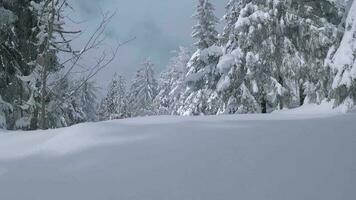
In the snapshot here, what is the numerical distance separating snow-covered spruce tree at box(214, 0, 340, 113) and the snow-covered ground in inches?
577

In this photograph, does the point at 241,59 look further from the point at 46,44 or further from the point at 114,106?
Answer: the point at 114,106

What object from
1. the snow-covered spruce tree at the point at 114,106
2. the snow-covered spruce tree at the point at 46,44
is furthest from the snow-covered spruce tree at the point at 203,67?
the snow-covered spruce tree at the point at 114,106

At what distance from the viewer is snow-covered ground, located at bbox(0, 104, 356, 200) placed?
11.4 feet

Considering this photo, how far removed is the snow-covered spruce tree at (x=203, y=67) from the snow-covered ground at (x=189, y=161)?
54.7 feet

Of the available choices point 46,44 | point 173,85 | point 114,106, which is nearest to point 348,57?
point 46,44

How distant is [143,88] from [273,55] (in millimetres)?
33453

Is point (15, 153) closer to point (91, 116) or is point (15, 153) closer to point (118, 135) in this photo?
point (118, 135)

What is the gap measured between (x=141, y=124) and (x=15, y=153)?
1.45 m

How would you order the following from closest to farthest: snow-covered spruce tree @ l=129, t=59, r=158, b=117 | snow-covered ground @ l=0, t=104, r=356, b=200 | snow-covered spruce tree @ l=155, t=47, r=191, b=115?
1. snow-covered ground @ l=0, t=104, r=356, b=200
2. snow-covered spruce tree @ l=155, t=47, r=191, b=115
3. snow-covered spruce tree @ l=129, t=59, r=158, b=117

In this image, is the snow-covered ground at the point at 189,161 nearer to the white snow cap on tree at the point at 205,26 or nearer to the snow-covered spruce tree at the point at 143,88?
the white snow cap on tree at the point at 205,26

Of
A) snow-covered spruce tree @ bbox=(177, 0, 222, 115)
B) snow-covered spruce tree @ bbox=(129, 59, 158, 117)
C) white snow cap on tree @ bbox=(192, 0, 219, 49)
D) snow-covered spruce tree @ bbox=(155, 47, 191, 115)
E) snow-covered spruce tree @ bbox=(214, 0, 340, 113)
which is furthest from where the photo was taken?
snow-covered spruce tree @ bbox=(129, 59, 158, 117)

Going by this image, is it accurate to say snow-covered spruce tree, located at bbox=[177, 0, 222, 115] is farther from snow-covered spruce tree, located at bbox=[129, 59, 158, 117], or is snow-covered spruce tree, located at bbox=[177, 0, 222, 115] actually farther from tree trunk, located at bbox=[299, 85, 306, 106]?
snow-covered spruce tree, located at bbox=[129, 59, 158, 117]

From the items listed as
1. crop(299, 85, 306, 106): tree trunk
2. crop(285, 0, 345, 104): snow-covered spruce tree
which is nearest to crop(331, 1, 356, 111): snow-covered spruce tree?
crop(285, 0, 345, 104): snow-covered spruce tree

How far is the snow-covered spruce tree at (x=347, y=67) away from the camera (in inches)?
385
